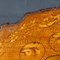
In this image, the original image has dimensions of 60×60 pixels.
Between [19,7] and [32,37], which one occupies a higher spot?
[19,7]

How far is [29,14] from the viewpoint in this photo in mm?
1118

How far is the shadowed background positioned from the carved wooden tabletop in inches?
1.2

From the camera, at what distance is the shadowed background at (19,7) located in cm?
113

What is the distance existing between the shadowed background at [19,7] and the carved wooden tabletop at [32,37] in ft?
0.10

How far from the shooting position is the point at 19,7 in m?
1.14

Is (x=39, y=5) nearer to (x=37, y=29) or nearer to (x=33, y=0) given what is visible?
(x=33, y=0)

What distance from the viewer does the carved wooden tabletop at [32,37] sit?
1.11 meters

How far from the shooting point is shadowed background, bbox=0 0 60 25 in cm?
113

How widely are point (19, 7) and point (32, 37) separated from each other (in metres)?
0.21

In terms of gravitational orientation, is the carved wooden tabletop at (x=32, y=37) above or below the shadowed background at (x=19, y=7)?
below

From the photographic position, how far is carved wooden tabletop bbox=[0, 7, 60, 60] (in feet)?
3.64

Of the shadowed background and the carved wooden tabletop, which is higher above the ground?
the shadowed background

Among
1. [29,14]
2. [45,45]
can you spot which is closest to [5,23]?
[29,14]

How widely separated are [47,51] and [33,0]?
13.3 inches
